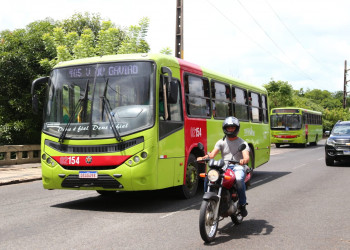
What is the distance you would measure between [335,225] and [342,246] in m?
1.36

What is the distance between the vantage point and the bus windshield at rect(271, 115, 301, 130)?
1407 inches

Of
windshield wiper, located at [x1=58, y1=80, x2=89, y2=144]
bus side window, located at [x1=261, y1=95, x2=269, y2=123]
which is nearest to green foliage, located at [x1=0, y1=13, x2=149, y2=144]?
bus side window, located at [x1=261, y1=95, x2=269, y2=123]

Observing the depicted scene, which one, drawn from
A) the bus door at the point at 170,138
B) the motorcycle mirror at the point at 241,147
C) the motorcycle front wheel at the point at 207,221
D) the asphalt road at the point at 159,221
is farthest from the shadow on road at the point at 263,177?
the motorcycle front wheel at the point at 207,221

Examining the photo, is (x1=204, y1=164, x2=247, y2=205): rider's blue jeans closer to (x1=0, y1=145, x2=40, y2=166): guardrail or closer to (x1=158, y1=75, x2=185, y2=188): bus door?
(x1=158, y1=75, x2=185, y2=188): bus door

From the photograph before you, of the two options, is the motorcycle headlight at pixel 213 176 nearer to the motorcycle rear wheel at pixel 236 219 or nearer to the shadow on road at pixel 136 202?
the motorcycle rear wheel at pixel 236 219

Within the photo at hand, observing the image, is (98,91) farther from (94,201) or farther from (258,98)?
(258,98)

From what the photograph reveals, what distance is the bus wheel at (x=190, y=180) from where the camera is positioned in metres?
9.76

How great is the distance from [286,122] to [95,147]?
96.8 feet

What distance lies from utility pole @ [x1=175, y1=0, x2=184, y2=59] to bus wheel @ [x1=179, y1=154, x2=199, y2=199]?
1086cm

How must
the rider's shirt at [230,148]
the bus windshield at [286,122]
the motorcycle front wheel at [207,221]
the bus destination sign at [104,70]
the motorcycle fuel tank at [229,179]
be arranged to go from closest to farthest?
the motorcycle front wheel at [207,221]
the motorcycle fuel tank at [229,179]
the rider's shirt at [230,148]
the bus destination sign at [104,70]
the bus windshield at [286,122]

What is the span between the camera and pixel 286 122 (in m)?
36.2

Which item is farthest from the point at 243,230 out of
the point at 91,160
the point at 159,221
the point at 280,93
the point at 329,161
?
the point at 280,93

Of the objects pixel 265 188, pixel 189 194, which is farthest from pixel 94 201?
pixel 265 188

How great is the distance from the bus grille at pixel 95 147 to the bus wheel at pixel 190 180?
191cm
